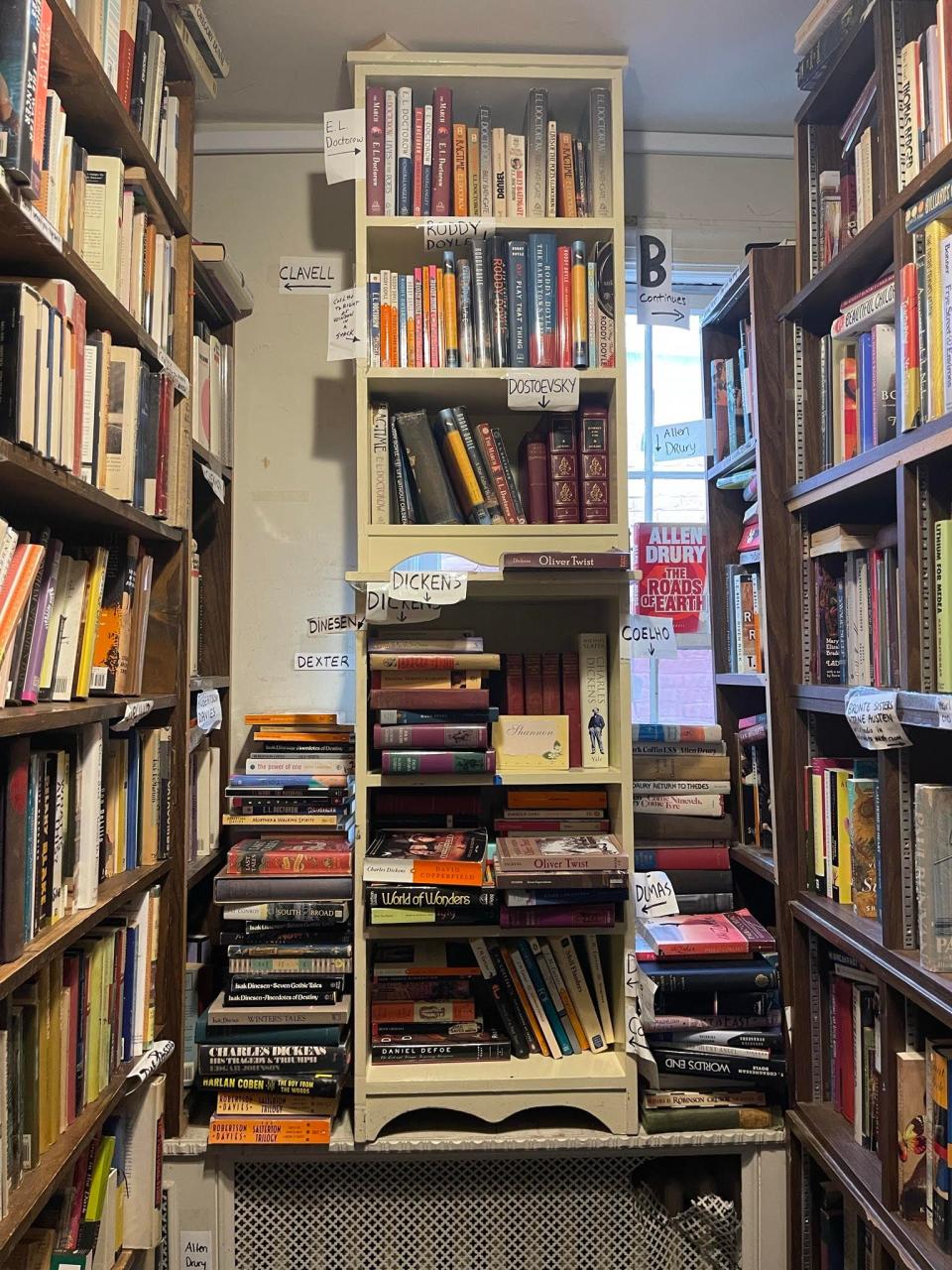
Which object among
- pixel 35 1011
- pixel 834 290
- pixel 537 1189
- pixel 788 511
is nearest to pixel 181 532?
pixel 35 1011

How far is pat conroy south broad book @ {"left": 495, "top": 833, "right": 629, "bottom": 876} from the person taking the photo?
1.71 meters

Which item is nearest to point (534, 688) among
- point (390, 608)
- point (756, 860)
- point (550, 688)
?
point (550, 688)

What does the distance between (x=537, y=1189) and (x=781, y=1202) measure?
458 mm

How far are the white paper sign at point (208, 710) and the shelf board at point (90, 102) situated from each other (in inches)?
36.4

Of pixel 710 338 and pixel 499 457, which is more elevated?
pixel 710 338

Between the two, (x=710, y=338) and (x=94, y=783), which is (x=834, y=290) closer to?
(x=710, y=338)

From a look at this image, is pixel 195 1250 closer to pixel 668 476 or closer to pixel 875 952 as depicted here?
A: pixel 875 952

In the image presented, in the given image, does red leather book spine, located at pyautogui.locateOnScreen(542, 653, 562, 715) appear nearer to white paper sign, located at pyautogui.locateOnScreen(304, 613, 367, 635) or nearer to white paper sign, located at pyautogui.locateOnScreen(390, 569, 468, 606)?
white paper sign, located at pyautogui.locateOnScreen(390, 569, 468, 606)

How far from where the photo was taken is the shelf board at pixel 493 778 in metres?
1.77

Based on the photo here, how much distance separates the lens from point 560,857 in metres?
1.73

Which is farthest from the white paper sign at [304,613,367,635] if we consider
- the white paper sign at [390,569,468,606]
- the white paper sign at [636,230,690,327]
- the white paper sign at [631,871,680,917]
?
the white paper sign at [636,230,690,327]

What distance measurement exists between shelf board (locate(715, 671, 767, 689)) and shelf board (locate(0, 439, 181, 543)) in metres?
1.17

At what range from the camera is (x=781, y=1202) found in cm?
178

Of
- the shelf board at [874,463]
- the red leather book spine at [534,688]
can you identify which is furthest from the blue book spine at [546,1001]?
the shelf board at [874,463]
